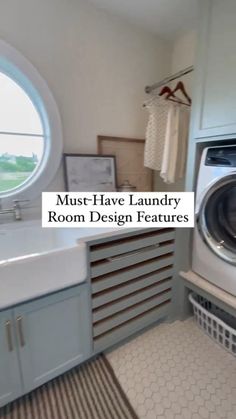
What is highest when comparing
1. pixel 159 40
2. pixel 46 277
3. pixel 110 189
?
pixel 159 40

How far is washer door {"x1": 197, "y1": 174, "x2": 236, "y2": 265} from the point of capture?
4.42 feet

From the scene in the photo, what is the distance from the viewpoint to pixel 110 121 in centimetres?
185

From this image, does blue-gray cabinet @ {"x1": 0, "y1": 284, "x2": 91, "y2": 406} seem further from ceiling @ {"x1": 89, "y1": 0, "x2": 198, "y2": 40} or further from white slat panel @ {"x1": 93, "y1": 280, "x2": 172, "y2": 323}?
ceiling @ {"x1": 89, "y1": 0, "x2": 198, "y2": 40}

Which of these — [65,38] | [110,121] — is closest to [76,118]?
[110,121]

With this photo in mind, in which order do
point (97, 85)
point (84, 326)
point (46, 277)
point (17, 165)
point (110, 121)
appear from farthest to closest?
point (110, 121) < point (97, 85) < point (17, 165) < point (84, 326) < point (46, 277)

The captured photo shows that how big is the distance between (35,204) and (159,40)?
1.85 metres

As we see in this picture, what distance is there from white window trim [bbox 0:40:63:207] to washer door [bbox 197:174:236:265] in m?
1.14

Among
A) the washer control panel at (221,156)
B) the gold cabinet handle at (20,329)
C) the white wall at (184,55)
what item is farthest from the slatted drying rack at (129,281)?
the white wall at (184,55)

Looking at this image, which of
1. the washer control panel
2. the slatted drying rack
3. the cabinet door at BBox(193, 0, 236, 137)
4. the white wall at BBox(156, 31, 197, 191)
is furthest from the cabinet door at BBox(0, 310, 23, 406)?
the white wall at BBox(156, 31, 197, 191)

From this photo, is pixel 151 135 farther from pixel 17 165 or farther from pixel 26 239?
pixel 26 239

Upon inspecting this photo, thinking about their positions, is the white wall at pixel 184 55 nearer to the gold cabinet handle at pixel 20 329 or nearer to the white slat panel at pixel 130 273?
the white slat panel at pixel 130 273

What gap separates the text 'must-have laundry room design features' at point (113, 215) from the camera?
114cm

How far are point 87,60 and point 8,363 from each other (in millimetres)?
2037

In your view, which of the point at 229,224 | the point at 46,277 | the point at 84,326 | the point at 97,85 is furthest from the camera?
the point at 97,85
